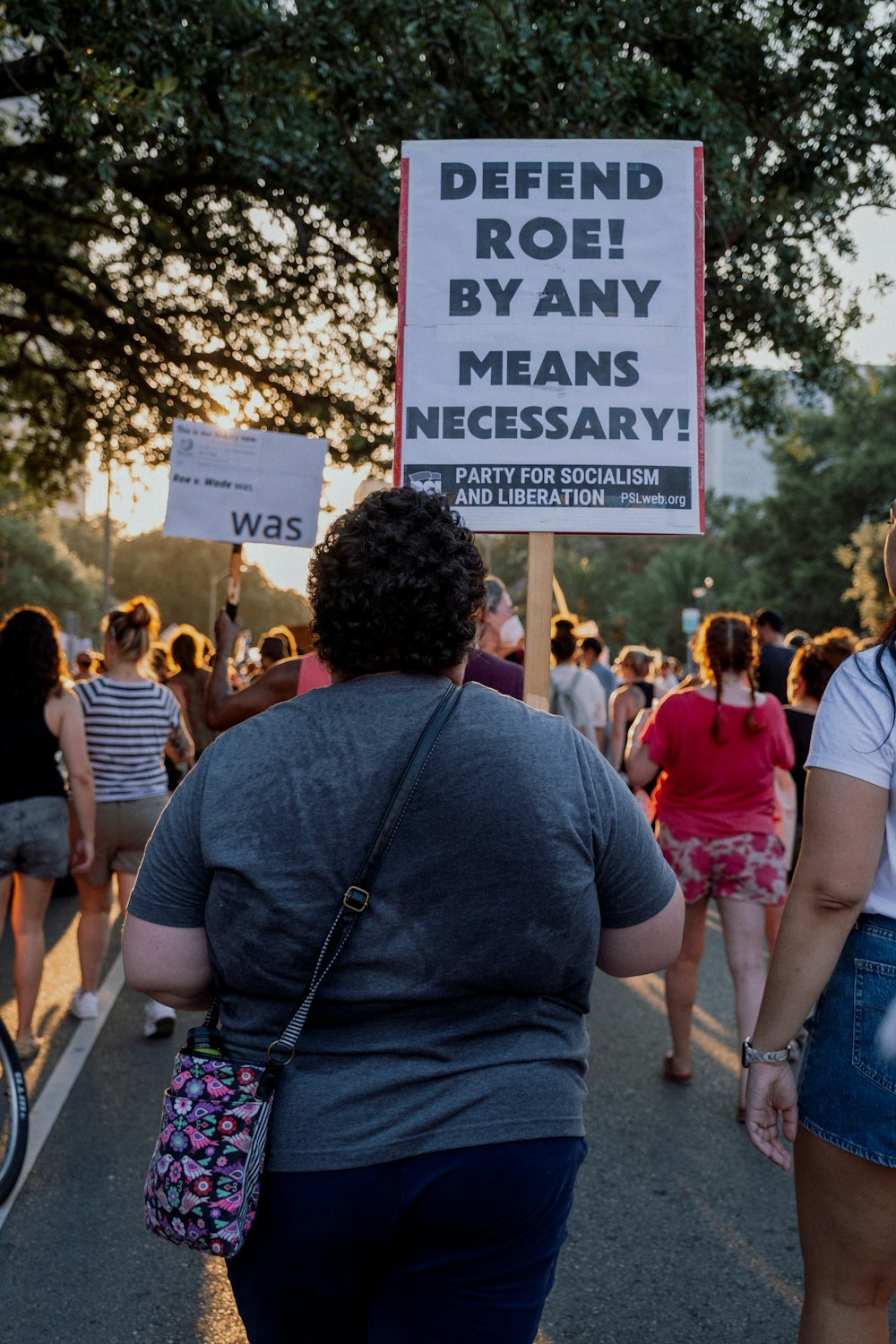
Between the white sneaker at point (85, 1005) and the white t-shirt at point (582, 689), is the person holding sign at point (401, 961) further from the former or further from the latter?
the white t-shirt at point (582, 689)

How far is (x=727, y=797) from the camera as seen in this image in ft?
18.7

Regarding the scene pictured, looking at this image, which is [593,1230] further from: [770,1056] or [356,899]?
[356,899]

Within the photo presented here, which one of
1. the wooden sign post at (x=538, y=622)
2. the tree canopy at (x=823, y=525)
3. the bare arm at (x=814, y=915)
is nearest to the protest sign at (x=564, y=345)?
the wooden sign post at (x=538, y=622)

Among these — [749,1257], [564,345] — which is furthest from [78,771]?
[749,1257]

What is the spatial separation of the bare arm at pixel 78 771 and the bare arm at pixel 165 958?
13.6 ft

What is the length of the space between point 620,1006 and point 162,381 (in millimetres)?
7747

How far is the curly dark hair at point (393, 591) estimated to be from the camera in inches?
83.2

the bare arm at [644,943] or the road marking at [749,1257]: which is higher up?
the bare arm at [644,943]

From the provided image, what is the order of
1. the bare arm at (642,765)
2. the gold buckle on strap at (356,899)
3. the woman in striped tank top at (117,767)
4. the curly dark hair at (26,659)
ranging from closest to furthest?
the gold buckle on strap at (356,899)
the bare arm at (642,765)
the curly dark hair at (26,659)
the woman in striped tank top at (117,767)

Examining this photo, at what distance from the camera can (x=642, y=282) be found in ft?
12.6

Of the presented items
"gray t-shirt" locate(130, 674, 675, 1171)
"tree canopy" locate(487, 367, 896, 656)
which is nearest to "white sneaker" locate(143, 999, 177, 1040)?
"gray t-shirt" locate(130, 674, 675, 1171)

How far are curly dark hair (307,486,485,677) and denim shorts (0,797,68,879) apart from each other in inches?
168

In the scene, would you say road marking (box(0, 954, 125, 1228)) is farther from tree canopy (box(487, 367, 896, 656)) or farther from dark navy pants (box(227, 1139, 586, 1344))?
tree canopy (box(487, 367, 896, 656))

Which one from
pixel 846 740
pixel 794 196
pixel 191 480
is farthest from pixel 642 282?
pixel 794 196
